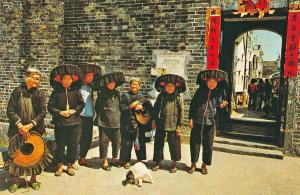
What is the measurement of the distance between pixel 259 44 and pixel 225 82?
2731cm

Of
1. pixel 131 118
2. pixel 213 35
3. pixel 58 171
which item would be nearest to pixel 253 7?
pixel 213 35

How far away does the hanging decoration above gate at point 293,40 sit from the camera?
249 inches

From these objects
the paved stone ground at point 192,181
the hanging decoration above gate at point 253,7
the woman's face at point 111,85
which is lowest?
the paved stone ground at point 192,181

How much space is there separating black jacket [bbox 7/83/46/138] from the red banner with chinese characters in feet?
13.4

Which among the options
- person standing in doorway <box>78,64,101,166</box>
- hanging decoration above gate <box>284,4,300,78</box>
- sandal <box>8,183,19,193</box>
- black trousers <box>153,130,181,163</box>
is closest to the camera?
sandal <box>8,183,19,193</box>

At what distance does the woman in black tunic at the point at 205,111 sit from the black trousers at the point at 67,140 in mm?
2026

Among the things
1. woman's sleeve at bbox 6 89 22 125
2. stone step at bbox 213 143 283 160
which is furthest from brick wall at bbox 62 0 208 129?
woman's sleeve at bbox 6 89 22 125

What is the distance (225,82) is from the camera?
17.8 ft

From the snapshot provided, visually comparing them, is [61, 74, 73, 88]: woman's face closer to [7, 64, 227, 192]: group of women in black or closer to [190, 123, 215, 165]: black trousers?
[7, 64, 227, 192]: group of women in black

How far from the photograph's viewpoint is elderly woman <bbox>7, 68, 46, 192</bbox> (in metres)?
4.36

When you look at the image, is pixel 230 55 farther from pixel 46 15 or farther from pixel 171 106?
pixel 46 15

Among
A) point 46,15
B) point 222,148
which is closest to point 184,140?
point 222,148

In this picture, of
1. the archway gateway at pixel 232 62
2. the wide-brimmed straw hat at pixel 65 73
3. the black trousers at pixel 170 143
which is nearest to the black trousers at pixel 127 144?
the black trousers at pixel 170 143

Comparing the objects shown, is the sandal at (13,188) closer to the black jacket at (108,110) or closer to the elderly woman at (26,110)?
the elderly woman at (26,110)
